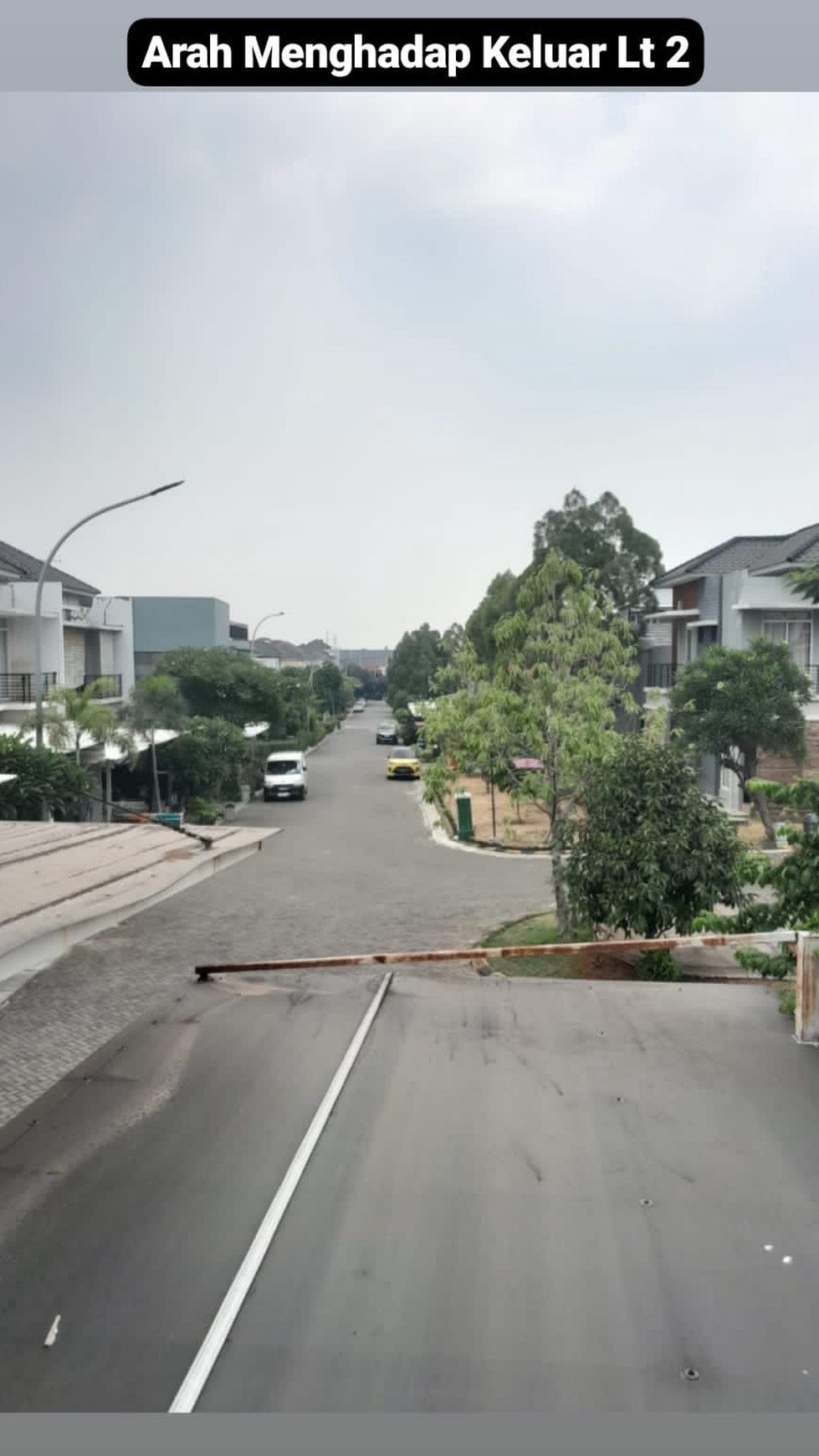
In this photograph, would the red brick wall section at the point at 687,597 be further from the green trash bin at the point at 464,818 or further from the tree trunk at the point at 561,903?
the tree trunk at the point at 561,903

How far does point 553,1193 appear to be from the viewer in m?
4.41

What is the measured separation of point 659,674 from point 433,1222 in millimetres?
36975

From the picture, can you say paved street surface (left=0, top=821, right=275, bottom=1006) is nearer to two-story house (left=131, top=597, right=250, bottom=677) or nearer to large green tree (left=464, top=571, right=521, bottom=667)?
large green tree (left=464, top=571, right=521, bottom=667)

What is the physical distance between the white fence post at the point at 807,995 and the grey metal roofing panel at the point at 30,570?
2697 cm

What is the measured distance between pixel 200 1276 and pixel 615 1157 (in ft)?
6.20

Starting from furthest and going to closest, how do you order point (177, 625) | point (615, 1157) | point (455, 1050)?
1. point (177, 625)
2. point (455, 1050)
3. point (615, 1157)

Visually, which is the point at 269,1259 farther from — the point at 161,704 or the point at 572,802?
the point at 161,704

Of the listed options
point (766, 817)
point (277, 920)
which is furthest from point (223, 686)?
point (277, 920)

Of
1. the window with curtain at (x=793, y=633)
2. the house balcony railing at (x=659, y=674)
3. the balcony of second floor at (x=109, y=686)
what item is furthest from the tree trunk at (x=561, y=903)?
the balcony of second floor at (x=109, y=686)

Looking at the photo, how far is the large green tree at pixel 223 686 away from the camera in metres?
34.8

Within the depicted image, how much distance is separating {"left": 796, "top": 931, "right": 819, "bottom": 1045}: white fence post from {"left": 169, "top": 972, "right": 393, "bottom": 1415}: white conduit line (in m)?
2.59

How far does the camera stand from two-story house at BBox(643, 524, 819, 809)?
2805 cm

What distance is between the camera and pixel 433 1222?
165 inches

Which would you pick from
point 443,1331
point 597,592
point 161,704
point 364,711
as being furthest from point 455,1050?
point 364,711
